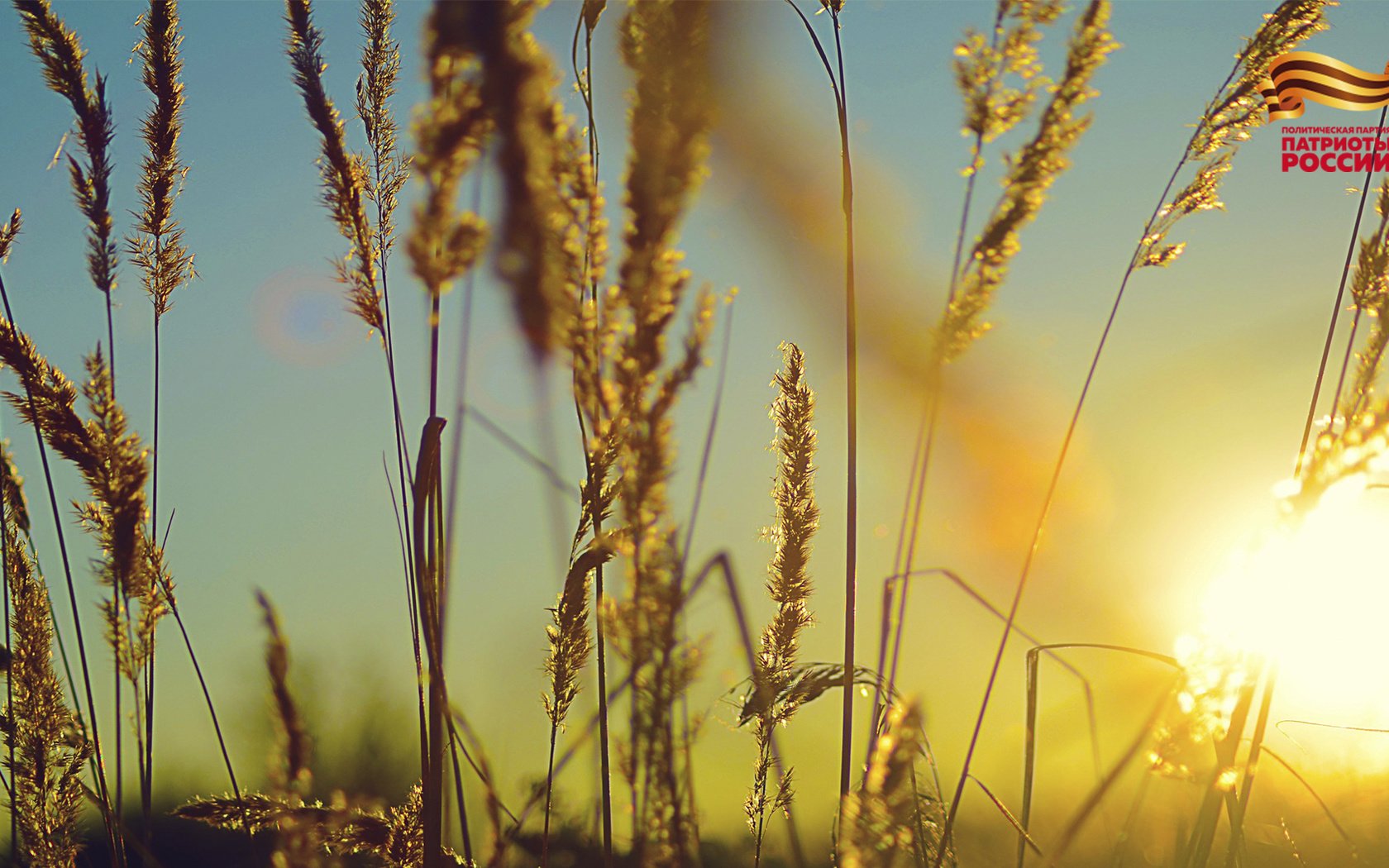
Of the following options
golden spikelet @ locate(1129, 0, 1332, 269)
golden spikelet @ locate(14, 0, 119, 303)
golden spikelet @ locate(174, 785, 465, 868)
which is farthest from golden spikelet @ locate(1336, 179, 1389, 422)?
golden spikelet @ locate(14, 0, 119, 303)

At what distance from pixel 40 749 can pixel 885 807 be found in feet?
5.61

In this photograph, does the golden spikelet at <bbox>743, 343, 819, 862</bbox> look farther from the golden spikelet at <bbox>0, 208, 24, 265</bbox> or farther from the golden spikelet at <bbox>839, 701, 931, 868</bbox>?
the golden spikelet at <bbox>0, 208, 24, 265</bbox>

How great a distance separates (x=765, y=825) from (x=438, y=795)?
0.65m

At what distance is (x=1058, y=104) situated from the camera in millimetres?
1338

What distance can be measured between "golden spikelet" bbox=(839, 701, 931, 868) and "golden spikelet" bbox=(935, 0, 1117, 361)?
54 cm

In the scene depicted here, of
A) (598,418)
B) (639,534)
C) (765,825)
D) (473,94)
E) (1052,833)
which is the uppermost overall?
(473,94)

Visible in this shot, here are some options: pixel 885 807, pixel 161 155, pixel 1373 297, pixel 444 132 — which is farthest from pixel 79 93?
pixel 1373 297

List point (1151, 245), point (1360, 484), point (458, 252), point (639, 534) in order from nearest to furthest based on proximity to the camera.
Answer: point (639, 534)
point (458, 252)
point (1360, 484)
point (1151, 245)

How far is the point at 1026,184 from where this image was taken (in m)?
1.30

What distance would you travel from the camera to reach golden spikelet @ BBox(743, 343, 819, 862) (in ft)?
5.55

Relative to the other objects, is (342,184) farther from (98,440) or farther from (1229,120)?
(1229,120)

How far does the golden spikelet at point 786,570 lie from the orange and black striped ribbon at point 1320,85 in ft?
5.80

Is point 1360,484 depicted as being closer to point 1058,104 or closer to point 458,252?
point 1058,104

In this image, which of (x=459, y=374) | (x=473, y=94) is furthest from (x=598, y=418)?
(x=459, y=374)
